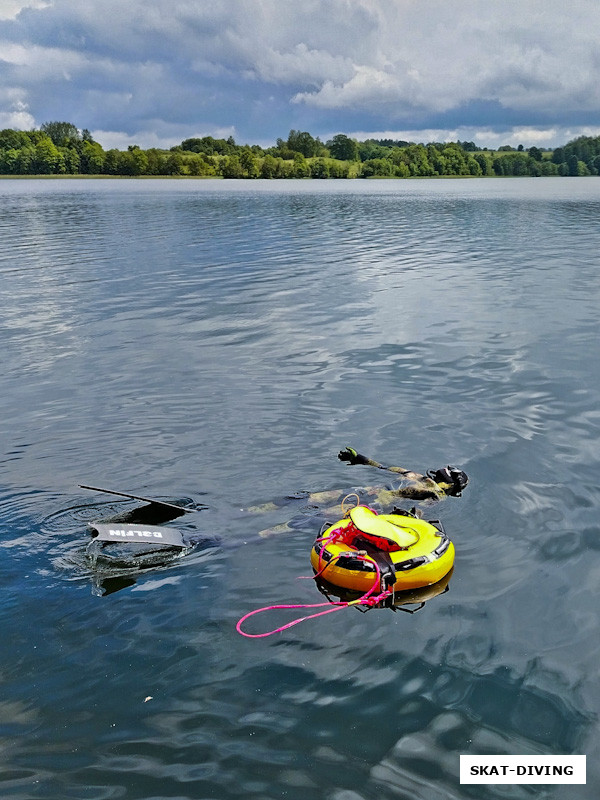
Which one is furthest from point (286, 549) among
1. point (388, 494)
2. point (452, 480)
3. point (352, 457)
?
point (452, 480)

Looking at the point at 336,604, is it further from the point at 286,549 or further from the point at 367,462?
the point at 367,462

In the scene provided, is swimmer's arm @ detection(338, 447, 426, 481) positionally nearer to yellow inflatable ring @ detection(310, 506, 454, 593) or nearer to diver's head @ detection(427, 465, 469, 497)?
diver's head @ detection(427, 465, 469, 497)

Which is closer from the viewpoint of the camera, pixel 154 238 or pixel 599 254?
pixel 599 254

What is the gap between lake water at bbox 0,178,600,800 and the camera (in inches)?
293

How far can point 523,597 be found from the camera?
33.0 feet

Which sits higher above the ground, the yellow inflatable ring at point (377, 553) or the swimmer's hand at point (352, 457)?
the swimmer's hand at point (352, 457)

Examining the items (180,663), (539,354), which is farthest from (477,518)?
(539,354)

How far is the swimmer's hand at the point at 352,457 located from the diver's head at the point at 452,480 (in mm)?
1481

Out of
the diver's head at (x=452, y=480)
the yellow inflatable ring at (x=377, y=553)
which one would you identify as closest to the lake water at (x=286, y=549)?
the diver's head at (x=452, y=480)

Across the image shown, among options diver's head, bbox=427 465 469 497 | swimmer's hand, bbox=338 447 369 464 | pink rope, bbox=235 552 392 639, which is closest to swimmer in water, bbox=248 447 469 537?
diver's head, bbox=427 465 469 497

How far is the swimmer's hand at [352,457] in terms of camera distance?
13.6m

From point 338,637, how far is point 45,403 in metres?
12.3

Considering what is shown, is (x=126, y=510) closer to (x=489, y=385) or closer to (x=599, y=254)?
(x=489, y=385)

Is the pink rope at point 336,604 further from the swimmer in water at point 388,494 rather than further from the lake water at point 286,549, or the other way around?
the swimmer in water at point 388,494
